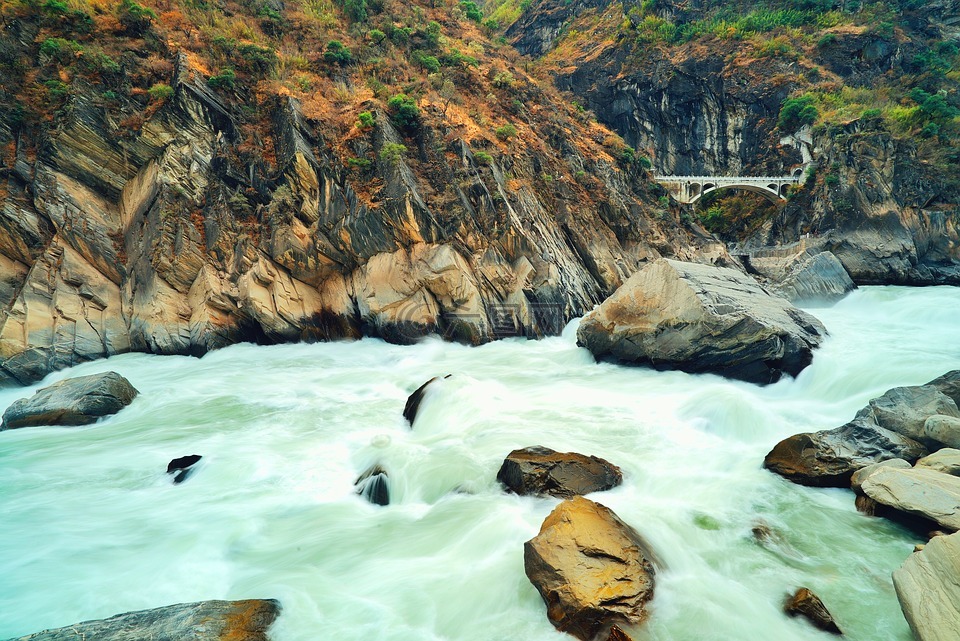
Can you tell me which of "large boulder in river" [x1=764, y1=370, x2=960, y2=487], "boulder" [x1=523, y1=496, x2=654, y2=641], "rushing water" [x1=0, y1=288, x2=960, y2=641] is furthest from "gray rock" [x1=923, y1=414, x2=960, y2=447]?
"boulder" [x1=523, y1=496, x2=654, y2=641]

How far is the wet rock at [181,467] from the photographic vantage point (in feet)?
22.8

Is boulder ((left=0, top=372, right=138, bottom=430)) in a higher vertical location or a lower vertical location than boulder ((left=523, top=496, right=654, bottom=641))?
higher

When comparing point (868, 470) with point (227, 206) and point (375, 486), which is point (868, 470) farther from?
point (227, 206)

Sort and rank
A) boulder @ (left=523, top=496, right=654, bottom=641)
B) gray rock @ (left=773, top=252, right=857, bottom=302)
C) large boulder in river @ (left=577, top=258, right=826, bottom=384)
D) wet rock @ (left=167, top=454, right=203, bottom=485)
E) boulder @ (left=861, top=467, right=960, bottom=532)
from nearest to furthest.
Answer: boulder @ (left=523, top=496, right=654, bottom=641) → boulder @ (left=861, top=467, right=960, bottom=532) → wet rock @ (left=167, top=454, right=203, bottom=485) → large boulder in river @ (left=577, top=258, right=826, bottom=384) → gray rock @ (left=773, top=252, right=857, bottom=302)

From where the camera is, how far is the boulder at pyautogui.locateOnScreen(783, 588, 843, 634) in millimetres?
3727

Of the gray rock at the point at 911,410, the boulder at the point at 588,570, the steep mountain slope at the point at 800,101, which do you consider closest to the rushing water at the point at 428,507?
the boulder at the point at 588,570

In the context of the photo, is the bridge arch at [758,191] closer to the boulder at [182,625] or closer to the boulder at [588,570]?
the boulder at [588,570]

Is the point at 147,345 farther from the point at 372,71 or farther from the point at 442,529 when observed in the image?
the point at 372,71

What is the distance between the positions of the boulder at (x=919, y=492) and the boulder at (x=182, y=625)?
6790 millimetres

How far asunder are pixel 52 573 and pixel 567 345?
13.1 m

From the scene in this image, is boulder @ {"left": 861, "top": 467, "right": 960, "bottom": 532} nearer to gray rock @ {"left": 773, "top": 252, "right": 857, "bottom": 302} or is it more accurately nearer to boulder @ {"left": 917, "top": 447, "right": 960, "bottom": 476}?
boulder @ {"left": 917, "top": 447, "right": 960, "bottom": 476}

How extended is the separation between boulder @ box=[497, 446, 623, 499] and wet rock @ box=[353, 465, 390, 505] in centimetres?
171

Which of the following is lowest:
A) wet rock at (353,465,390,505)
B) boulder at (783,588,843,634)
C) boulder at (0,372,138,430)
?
boulder at (783,588,843,634)

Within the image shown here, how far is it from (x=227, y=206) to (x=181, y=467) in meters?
12.0
